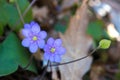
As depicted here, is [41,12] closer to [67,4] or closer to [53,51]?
[67,4]

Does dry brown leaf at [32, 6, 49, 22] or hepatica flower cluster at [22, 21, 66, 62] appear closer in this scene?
hepatica flower cluster at [22, 21, 66, 62]

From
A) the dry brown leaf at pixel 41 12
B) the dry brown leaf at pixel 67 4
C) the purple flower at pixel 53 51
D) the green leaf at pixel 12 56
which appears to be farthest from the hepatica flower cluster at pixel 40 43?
the dry brown leaf at pixel 67 4

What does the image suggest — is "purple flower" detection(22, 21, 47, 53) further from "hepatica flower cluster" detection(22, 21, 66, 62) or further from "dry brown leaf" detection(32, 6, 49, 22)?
"dry brown leaf" detection(32, 6, 49, 22)

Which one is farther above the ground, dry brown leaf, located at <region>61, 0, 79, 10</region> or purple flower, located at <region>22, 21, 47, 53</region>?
purple flower, located at <region>22, 21, 47, 53</region>

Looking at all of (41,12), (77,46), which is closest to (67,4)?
(41,12)

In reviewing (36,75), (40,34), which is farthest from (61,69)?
(40,34)

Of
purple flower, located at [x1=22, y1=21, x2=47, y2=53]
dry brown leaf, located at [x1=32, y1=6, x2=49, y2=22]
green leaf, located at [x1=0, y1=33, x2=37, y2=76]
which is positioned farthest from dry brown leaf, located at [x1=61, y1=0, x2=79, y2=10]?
purple flower, located at [x1=22, y1=21, x2=47, y2=53]

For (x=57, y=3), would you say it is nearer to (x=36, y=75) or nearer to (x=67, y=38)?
(x=67, y=38)
